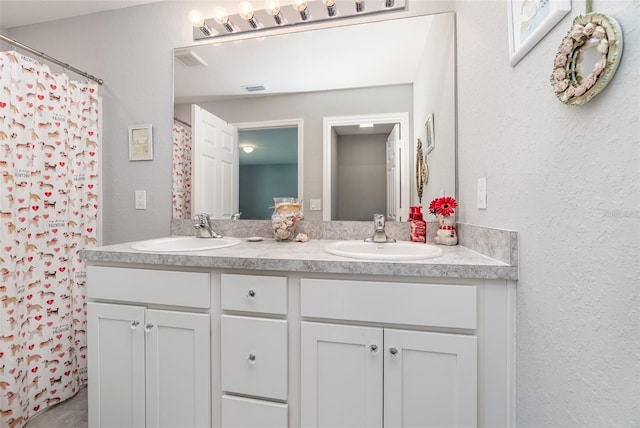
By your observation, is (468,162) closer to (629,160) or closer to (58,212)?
(629,160)

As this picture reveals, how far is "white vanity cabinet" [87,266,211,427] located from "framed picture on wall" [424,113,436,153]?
4.07 feet

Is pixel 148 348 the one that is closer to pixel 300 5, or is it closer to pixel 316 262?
pixel 316 262

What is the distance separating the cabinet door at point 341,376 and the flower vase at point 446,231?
24.6 inches

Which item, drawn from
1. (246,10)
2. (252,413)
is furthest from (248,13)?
(252,413)

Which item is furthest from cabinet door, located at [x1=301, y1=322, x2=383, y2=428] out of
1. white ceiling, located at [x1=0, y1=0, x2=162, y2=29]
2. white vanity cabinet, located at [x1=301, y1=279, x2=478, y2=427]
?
white ceiling, located at [x1=0, y1=0, x2=162, y2=29]

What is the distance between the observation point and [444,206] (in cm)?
139

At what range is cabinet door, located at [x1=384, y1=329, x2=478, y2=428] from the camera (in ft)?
3.11

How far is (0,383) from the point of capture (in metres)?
1.40

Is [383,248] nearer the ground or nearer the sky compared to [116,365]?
nearer the sky

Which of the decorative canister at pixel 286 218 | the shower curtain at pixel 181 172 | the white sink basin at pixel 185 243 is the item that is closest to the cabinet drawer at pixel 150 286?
the white sink basin at pixel 185 243

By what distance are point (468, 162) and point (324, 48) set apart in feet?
3.27

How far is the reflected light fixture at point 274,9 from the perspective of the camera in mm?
1643

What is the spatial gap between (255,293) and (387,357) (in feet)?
1.70

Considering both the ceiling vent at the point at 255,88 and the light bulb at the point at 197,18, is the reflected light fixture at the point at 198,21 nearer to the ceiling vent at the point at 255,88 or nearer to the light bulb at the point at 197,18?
the light bulb at the point at 197,18
